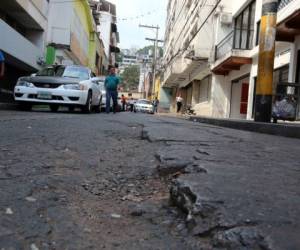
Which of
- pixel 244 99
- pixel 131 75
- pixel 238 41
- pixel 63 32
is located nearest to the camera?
pixel 238 41

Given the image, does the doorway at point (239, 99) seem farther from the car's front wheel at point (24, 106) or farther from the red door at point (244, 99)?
the car's front wheel at point (24, 106)

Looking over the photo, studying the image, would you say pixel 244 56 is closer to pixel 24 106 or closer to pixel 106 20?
pixel 24 106

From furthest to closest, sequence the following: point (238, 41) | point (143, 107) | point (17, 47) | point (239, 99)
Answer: point (143, 107), point (239, 99), point (238, 41), point (17, 47)

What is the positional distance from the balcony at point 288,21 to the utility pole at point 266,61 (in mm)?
4625

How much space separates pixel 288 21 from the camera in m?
16.4

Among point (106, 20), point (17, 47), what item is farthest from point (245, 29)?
point (106, 20)

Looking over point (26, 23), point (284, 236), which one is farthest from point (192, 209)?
point (26, 23)

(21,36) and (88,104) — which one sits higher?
(21,36)

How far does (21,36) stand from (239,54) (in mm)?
9929

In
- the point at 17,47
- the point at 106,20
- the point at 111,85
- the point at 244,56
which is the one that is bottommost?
the point at 111,85

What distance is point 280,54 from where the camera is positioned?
64.7ft

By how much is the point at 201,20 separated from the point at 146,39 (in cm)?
4562

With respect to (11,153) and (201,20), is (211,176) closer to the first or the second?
(11,153)

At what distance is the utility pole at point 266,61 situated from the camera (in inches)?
424
